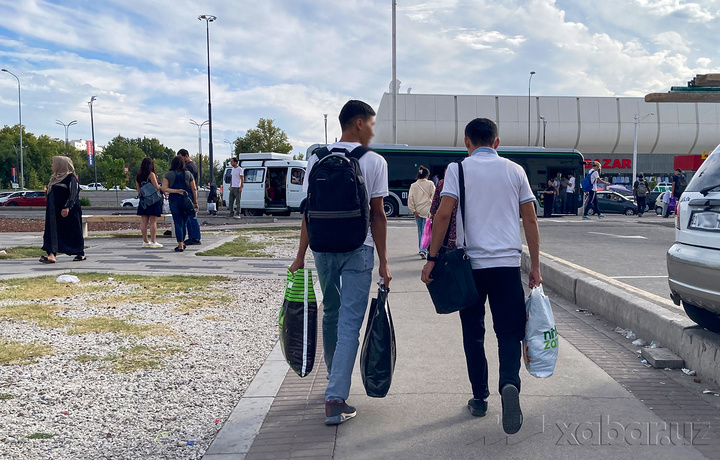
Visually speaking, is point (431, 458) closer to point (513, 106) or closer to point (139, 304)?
point (139, 304)

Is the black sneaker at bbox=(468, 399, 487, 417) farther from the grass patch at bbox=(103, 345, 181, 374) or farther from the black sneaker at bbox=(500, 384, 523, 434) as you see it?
the grass patch at bbox=(103, 345, 181, 374)

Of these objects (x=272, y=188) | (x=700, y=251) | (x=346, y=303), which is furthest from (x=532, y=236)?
(x=272, y=188)

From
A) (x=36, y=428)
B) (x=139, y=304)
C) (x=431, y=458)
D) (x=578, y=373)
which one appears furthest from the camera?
(x=139, y=304)

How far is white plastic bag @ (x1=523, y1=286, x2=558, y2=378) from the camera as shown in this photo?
3750 millimetres

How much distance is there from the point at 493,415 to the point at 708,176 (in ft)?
7.84

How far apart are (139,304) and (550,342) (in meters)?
4.74

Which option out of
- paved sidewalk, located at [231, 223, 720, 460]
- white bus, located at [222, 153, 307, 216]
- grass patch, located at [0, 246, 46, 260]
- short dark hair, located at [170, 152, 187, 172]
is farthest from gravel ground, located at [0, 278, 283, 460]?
white bus, located at [222, 153, 307, 216]

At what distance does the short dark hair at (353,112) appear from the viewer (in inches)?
153

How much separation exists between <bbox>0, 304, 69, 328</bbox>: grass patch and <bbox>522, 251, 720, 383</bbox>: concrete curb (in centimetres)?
508

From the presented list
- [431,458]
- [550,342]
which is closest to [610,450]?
[550,342]

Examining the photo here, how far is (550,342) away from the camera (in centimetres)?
377

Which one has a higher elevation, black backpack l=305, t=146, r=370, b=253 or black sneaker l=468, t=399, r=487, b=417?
black backpack l=305, t=146, r=370, b=253

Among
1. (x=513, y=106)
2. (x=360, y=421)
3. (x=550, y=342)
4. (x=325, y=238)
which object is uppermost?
(x=513, y=106)

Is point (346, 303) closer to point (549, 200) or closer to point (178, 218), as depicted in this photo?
point (178, 218)
